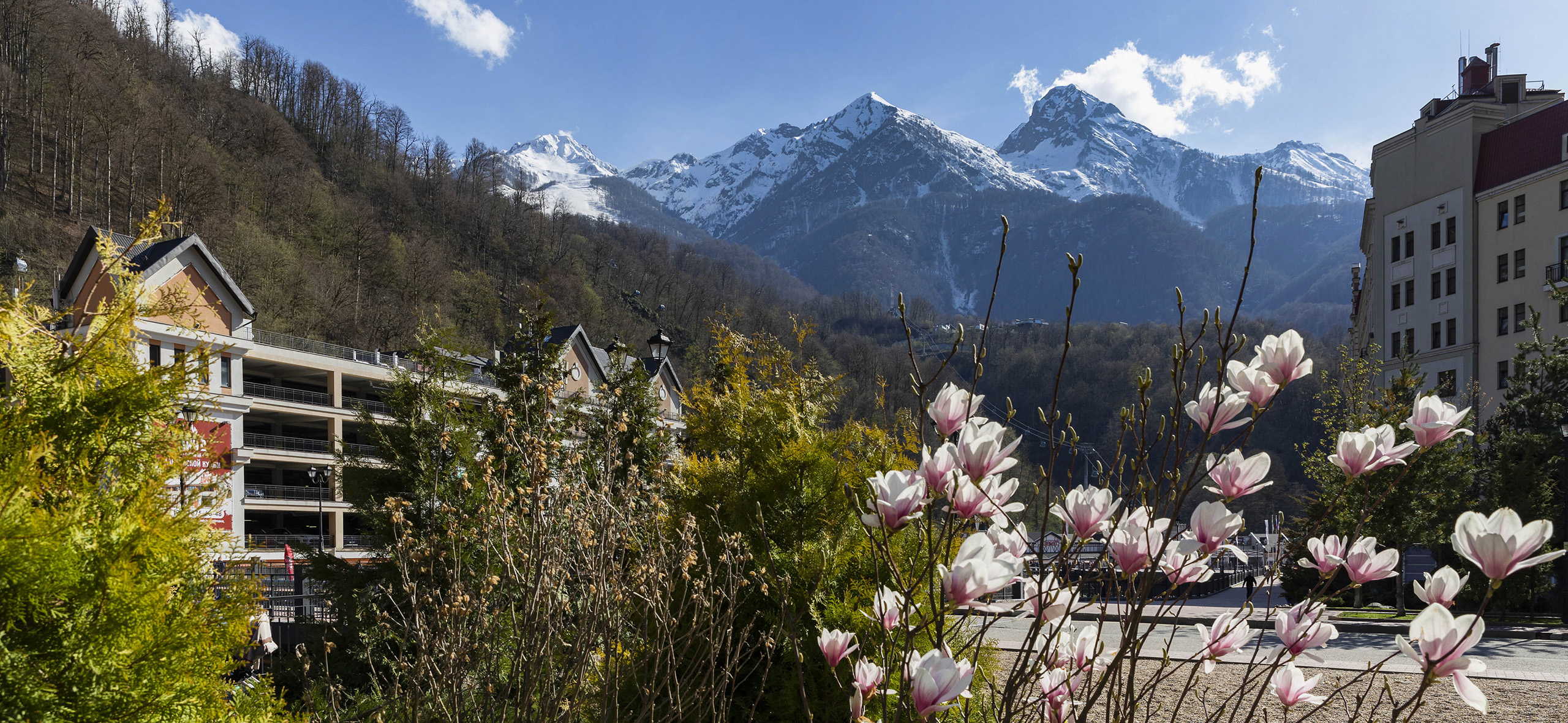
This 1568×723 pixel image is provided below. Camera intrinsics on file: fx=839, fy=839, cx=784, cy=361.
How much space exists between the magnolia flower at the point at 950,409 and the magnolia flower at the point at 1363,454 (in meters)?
0.73

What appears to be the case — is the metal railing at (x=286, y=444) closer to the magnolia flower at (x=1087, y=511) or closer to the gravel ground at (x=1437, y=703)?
the gravel ground at (x=1437, y=703)

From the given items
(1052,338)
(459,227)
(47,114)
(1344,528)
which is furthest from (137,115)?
(1052,338)

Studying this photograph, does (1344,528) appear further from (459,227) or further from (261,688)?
(459,227)

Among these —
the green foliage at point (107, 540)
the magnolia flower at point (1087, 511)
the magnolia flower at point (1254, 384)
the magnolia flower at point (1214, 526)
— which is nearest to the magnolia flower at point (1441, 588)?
the magnolia flower at point (1214, 526)

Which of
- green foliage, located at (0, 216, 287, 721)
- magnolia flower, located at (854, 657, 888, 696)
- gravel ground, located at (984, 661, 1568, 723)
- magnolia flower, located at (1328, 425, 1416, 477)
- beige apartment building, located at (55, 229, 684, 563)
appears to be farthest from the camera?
beige apartment building, located at (55, 229, 684, 563)

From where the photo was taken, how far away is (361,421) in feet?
39.6

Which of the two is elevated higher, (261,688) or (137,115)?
(137,115)

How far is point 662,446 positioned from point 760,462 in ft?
26.8

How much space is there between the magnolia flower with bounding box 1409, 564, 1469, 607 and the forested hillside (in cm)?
1222

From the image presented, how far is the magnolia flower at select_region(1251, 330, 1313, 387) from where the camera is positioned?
1621mm

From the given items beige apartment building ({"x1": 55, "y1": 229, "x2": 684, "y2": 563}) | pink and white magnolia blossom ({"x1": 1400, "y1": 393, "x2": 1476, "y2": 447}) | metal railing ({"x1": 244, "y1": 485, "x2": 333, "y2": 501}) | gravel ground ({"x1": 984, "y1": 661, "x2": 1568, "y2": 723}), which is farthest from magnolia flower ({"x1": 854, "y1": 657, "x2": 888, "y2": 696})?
metal railing ({"x1": 244, "y1": 485, "x2": 333, "y2": 501})

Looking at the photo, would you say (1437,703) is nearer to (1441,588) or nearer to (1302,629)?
(1302,629)

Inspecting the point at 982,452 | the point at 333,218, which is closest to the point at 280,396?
the point at 333,218

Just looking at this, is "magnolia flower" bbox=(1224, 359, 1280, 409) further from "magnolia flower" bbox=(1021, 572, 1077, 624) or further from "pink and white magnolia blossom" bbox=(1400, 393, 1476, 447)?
"magnolia flower" bbox=(1021, 572, 1077, 624)
